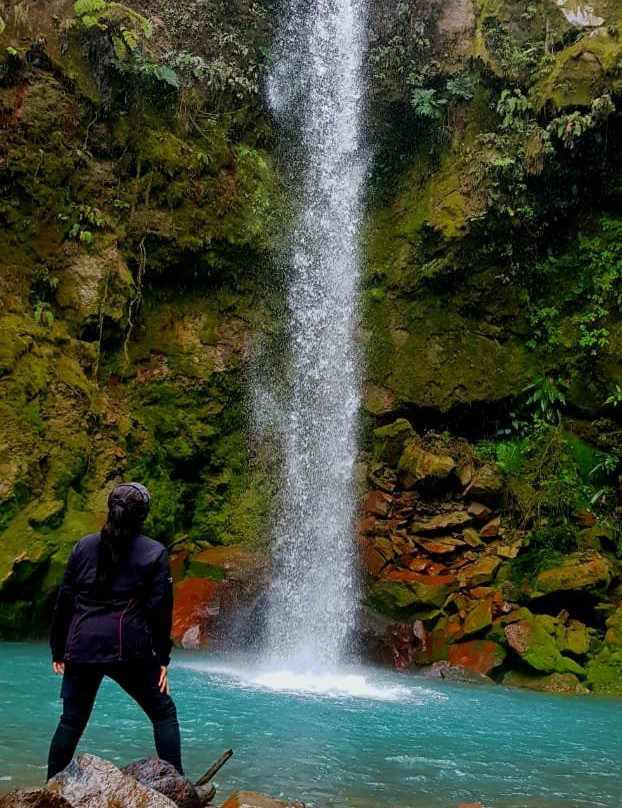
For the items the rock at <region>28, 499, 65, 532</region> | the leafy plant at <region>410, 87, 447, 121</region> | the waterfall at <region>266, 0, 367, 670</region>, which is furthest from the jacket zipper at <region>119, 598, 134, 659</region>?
the leafy plant at <region>410, 87, 447, 121</region>

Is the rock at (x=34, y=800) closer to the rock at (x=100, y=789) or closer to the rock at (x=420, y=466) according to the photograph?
the rock at (x=100, y=789)

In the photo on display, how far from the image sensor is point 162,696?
120 inches

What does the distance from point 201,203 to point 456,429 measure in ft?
19.5

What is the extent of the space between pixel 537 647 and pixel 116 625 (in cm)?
684

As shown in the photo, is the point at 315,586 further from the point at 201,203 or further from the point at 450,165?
the point at 450,165

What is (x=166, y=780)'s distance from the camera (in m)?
2.95

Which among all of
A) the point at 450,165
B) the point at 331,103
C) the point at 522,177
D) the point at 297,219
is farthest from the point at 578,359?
the point at 331,103

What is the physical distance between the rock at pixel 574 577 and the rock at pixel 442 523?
1569mm

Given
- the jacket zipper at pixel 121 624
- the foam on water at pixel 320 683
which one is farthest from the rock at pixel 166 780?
the foam on water at pixel 320 683

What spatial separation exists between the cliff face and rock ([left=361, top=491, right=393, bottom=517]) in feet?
0.46

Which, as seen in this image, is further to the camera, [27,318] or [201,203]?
[201,203]

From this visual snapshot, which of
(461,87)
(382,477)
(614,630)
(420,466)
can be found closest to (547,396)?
(420,466)

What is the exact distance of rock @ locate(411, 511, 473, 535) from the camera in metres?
10.6

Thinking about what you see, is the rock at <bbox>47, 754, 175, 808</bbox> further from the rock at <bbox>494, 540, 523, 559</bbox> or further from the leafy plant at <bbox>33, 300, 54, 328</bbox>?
the rock at <bbox>494, 540, 523, 559</bbox>
